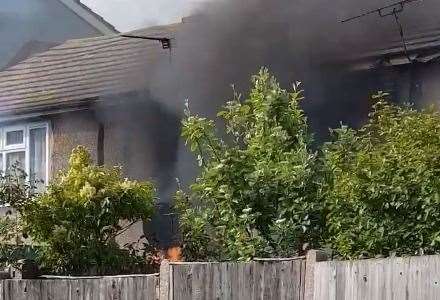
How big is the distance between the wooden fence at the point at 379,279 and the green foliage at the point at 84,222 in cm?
295

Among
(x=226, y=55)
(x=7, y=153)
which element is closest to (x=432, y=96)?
(x=226, y=55)

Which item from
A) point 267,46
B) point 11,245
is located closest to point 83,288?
point 11,245

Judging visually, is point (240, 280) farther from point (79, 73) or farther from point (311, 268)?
point (79, 73)

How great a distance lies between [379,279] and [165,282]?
2.15 m

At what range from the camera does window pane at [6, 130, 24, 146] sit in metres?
17.6

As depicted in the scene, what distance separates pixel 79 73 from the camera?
17.8m

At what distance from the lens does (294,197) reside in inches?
324

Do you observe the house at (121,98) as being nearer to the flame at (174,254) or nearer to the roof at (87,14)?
the flame at (174,254)

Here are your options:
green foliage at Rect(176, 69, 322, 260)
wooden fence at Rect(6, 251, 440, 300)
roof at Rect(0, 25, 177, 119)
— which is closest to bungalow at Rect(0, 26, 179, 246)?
roof at Rect(0, 25, 177, 119)

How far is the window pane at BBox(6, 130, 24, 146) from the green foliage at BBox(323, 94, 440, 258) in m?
10.7

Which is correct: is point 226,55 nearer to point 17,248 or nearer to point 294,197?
point 17,248

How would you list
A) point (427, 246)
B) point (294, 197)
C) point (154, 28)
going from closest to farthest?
1. point (427, 246)
2. point (294, 197)
3. point (154, 28)

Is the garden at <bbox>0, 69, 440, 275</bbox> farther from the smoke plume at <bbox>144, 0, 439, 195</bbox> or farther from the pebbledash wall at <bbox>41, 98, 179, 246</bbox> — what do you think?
the pebbledash wall at <bbox>41, 98, 179, 246</bbox>

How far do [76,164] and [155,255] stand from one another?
125 cm
